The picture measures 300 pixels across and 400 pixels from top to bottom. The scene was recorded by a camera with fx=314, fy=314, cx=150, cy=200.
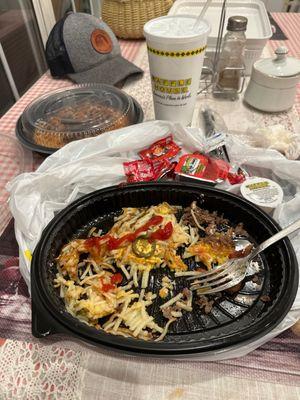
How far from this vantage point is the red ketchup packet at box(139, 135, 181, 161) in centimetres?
92

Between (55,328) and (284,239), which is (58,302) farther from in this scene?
(284,239)

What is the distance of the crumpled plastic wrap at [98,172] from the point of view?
0.76 meters

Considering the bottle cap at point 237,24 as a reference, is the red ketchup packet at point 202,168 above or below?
below

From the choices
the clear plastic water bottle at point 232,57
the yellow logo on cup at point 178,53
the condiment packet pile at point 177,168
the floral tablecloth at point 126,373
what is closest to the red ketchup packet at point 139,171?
the condiment packet pile at point 177,168

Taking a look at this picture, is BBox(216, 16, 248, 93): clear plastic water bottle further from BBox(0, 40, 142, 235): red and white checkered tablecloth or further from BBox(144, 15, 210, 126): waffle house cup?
BBox(0, 40, 142, 235): red and white checkered tablecloth

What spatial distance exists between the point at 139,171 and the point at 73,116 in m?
0.34

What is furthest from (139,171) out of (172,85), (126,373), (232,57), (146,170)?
(232,57)

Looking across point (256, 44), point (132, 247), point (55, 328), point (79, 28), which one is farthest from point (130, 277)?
point (79, 28)

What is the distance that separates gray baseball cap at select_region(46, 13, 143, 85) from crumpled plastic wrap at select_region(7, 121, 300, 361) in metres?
0.53

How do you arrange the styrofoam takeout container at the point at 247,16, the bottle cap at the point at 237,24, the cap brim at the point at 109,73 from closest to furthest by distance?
the bottle cap at the point at 237,24, the styrofoam takeout container at the point at 247,16, the cap brim at the point at 109,73

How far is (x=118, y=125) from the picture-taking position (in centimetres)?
102

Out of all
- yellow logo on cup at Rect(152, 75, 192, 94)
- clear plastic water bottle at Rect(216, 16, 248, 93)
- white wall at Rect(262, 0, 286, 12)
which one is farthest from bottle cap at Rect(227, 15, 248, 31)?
white wall at Rect(262, 0, 286, 12)

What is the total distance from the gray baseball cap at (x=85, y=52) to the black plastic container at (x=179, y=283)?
0.73 metres

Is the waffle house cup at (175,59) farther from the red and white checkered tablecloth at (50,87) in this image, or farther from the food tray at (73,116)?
the red and white checkered tablecloth at (50,87)
